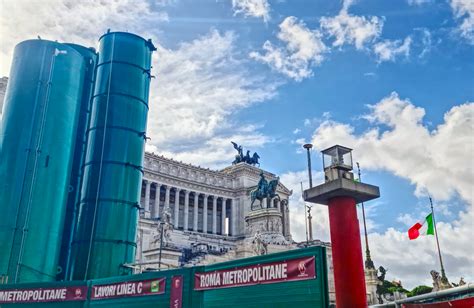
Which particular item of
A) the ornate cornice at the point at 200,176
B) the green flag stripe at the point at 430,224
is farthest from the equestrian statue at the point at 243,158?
the green flag stripe at the point at 430,224

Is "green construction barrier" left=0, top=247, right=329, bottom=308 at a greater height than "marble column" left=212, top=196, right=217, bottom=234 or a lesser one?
lesser

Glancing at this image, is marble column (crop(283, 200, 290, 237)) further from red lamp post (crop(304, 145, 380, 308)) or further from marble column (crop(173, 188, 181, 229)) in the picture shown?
red lamp post (crop(304, 145, 380, 308))

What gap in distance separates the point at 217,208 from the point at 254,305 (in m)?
87.2

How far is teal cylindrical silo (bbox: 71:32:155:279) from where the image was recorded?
2494cm

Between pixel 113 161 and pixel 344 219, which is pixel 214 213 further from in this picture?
pixel 344 219

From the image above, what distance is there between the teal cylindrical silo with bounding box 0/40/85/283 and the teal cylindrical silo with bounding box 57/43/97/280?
0.61m

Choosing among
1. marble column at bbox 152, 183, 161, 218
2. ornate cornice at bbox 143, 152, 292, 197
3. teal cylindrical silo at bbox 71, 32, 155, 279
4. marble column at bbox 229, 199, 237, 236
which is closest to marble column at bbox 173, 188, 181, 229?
ornate cornice at bbox 143, 152, 292, 197

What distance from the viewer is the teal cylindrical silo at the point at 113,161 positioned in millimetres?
24938

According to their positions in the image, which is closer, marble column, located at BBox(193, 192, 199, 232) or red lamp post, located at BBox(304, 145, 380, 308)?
red lamp post, located at BBox(304, 145, 380, 308)

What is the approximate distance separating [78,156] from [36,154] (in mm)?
3197

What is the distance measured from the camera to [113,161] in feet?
86.2

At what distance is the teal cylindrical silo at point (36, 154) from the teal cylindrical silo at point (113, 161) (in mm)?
1430

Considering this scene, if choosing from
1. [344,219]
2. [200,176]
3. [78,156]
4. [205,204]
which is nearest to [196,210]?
[205,204]

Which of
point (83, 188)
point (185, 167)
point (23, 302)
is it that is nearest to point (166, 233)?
point (83, 188)
